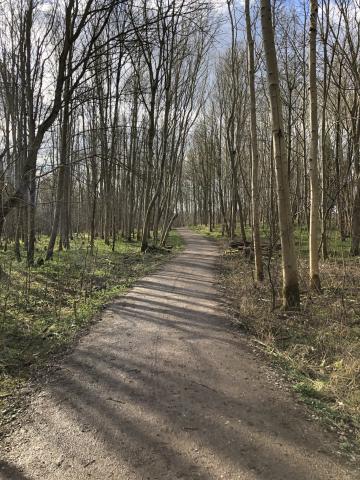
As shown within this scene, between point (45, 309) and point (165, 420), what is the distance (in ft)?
14.7

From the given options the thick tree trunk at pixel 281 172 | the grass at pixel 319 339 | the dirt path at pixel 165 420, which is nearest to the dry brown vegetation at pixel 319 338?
the grass at pixel 319 339

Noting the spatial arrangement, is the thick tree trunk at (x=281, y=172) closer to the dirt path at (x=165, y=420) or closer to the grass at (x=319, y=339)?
the grass at (x=319, y=339)

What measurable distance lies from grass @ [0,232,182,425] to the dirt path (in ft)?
1.37

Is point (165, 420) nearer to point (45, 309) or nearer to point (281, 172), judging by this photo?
point (45, 309)

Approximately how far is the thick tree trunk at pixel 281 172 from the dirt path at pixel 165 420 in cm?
178

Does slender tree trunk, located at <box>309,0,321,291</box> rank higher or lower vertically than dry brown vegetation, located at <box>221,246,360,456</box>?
higher

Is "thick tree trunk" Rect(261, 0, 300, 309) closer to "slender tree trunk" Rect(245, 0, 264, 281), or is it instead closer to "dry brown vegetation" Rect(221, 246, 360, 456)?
"dry brown vegetation" Rect(221, 246, 360, 456)

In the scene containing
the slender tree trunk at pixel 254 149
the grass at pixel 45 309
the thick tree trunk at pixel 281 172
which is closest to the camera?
the grass at pixel 45 309

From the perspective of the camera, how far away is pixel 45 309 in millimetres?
7078

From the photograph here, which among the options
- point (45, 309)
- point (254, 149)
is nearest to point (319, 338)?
point (45, 309)

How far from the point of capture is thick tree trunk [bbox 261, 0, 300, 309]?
6598 mm

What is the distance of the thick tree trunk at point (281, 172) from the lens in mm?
6598

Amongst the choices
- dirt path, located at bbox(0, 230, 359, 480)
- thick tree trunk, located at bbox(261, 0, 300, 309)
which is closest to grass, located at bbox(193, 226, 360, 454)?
dirt path, located at bbox(0, 230, 359, 480)

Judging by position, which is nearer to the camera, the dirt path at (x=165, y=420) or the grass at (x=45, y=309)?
the dirt path at (x=165, y=420)
